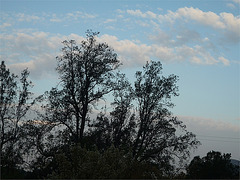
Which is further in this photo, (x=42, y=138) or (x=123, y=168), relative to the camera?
(x=42, y=138)

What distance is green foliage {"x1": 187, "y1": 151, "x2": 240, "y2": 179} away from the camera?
5766cm

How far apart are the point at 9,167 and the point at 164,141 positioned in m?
15.2

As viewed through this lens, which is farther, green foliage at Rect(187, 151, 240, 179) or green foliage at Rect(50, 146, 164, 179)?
green foliage at Rect(187, 151, 240, 179)

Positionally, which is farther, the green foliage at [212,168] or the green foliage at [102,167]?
the green foliage at [212,168]

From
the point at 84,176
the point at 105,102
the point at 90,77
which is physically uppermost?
the point at 90,77

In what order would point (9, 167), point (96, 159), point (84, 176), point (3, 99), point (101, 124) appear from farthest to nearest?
point (101, 124) < point (3, 99) < point (9, 167) < point (96, 159) < point (84, 176)

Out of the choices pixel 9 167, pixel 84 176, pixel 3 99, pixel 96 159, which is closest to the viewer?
pixel 84 176

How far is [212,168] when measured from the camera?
2327 inches

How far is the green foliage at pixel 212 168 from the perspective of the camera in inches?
2270

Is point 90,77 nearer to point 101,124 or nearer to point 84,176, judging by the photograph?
point 101,124

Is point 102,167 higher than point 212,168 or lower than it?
higher

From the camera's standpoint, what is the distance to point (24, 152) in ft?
102

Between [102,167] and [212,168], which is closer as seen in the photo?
[102,167]

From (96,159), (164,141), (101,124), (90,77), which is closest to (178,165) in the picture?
(164,141)
